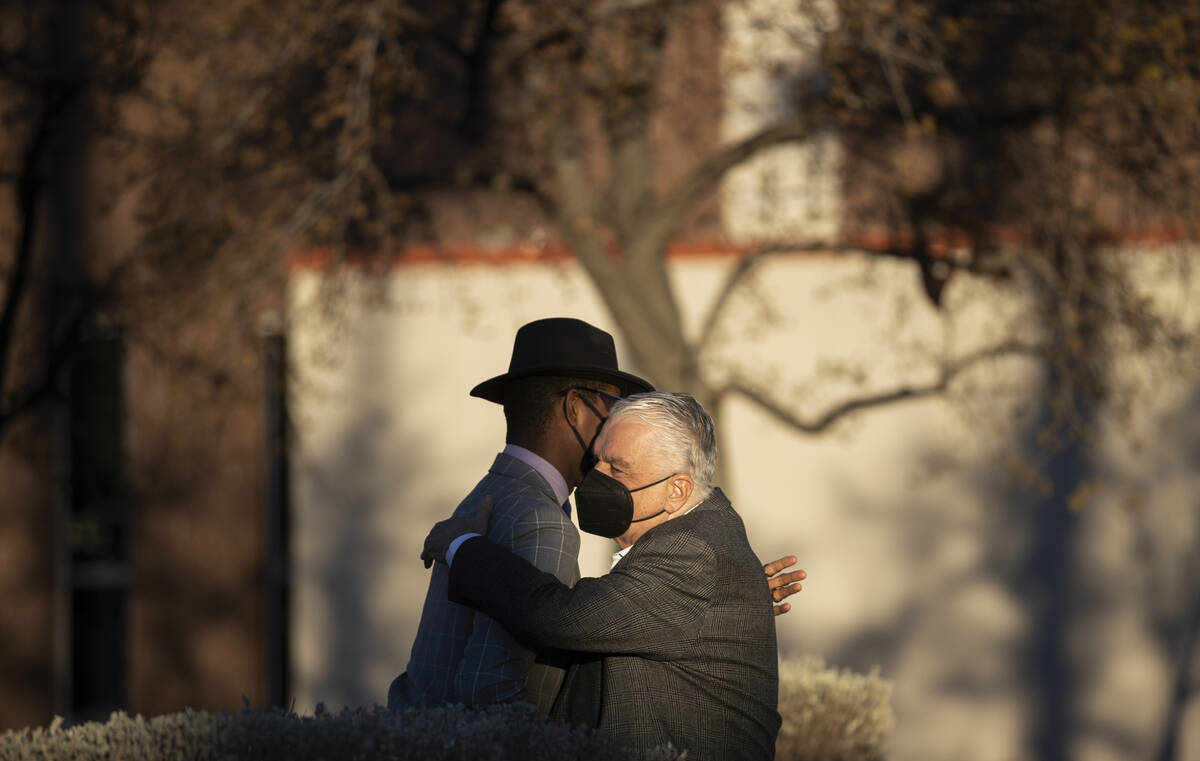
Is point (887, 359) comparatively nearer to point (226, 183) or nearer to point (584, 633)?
point (226, 183)

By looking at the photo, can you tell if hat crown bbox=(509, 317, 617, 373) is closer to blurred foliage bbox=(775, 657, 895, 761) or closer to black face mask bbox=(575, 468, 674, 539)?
black face mask bbox=(575, 468, 674, 539)

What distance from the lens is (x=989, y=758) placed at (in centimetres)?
1133

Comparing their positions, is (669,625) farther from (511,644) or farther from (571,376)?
(571,376)

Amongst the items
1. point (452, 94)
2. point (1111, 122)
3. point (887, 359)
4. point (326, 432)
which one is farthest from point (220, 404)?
point (1111, 122)

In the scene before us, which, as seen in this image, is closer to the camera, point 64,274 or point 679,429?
point 679,429

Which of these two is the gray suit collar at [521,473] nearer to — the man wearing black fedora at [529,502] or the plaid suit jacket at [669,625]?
the man wearing black fedora at [529,502]

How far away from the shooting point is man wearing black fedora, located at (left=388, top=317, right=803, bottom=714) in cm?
364

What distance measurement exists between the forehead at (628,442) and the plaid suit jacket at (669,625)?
0.18 metres

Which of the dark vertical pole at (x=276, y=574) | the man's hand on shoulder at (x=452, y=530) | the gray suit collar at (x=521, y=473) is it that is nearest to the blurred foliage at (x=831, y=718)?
the gray suit collar at (x=521, y=473)

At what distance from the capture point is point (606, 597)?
3.43 meters

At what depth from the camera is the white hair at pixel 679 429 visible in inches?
145

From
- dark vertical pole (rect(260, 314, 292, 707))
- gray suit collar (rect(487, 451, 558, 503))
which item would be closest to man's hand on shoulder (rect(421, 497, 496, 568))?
gray suit collar (rect(487, 451, 558, 503))

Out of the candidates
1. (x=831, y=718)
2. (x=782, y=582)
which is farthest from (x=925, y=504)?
(x=782, y=582)

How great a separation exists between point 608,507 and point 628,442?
16 cm
